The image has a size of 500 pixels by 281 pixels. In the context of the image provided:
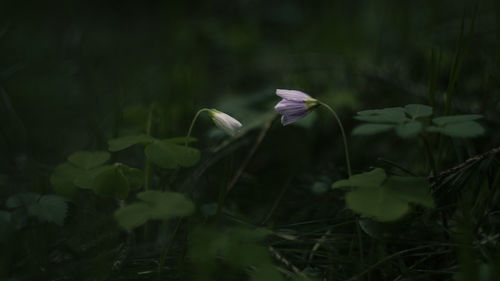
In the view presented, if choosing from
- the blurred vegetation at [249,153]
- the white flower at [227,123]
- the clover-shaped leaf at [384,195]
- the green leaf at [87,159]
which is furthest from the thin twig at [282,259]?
the green leaf at [87,159]

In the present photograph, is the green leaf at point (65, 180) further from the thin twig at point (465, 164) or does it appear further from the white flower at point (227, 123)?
the thin twig at point (465, 164)

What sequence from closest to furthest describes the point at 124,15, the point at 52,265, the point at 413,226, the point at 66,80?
the point at 52,265
the point at 413,226
the point at 66,80
the point at 124,15

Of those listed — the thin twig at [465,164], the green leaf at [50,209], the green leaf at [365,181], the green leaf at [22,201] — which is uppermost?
the green leaf at [365,181]

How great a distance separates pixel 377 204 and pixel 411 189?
0.10 m

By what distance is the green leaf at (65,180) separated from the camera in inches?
48.9

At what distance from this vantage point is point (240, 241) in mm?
878

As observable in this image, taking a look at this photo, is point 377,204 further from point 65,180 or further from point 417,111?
point 65,180

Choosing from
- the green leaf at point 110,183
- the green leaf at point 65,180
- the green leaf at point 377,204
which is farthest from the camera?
the green leaf at point 65,180

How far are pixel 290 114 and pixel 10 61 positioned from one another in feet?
7.38

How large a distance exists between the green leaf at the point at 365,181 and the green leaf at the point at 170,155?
16.0 inches

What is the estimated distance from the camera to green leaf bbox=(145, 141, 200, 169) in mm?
1165

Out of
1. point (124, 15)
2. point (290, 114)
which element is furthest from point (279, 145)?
point (124, 15)

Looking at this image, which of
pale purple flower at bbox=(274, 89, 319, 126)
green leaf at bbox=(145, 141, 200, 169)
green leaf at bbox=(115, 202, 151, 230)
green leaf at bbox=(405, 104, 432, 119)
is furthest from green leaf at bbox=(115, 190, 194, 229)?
green leaf at bbox=(405, 104, 432, 119)

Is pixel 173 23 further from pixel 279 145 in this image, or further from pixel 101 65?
pixel 279 145
